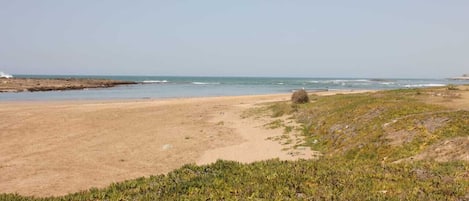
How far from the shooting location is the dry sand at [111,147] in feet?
42.8

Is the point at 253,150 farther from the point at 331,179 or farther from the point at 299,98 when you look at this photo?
the point at 299,98

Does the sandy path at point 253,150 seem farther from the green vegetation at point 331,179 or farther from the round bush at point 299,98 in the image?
the round bush at point 299,98

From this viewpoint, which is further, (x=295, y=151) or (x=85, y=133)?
(x=85, y=133)

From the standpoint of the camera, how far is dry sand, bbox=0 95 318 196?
13.0 metres

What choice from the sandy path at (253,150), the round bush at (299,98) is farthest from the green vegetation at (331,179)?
the round bush at (299,98)

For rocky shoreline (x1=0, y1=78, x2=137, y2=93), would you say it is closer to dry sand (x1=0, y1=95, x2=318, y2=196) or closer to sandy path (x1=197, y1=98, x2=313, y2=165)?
dry sand (x1=0, y1=95, x2=318, y2=196)

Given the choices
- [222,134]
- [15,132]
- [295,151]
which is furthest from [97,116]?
[295,151]

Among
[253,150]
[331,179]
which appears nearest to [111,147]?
[253,150]

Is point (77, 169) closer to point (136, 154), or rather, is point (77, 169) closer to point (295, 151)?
point (136, 154)

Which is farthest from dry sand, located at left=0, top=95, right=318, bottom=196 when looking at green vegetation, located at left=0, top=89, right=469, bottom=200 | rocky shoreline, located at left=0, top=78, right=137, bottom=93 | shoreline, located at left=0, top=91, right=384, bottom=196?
rocky shoreline, located at left=0, top=78, right=137, bottom=93

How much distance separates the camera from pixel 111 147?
17.8 m

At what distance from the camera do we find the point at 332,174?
789 centimetres

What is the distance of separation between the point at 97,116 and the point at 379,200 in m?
27.0

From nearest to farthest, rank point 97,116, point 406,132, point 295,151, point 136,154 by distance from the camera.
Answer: point 406,132 < point 295,151 < point 136,154 < point 97,116
